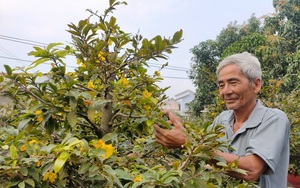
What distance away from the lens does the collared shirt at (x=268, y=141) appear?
1.26 meters

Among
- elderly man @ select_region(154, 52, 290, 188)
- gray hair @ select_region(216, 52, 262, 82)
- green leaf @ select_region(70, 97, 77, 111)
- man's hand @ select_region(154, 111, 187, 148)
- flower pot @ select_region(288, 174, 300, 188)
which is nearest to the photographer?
green leaf @ select_region(70, 97, 77, 111)

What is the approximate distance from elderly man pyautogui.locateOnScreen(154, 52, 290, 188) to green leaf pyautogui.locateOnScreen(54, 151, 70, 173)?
47 cm

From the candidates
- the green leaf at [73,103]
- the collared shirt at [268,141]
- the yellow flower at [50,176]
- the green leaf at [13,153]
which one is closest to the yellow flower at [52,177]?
the yellow flower at [50,176]

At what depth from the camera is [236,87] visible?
55.8 inches

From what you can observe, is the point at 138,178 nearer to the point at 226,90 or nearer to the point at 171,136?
the point at 171,136

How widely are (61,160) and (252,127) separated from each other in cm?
90

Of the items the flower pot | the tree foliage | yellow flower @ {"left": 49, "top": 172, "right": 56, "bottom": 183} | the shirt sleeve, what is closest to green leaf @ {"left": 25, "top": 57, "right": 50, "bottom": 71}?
the tree foliage

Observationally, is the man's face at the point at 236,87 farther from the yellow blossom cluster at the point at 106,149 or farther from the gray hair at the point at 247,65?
the yellow blossom cluster at the point at 106,149

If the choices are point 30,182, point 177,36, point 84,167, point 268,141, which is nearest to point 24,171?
point 30,182

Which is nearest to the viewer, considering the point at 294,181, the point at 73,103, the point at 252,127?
the point at 73,103

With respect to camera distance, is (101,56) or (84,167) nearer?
(84,167)

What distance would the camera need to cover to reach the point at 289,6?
850 cm

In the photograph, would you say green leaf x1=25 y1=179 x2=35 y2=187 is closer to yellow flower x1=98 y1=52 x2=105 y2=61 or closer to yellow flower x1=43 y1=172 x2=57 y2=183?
yellow flower x1=43 y1=172 x2=57 y2=183

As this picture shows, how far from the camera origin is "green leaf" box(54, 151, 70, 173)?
0.73 meters
